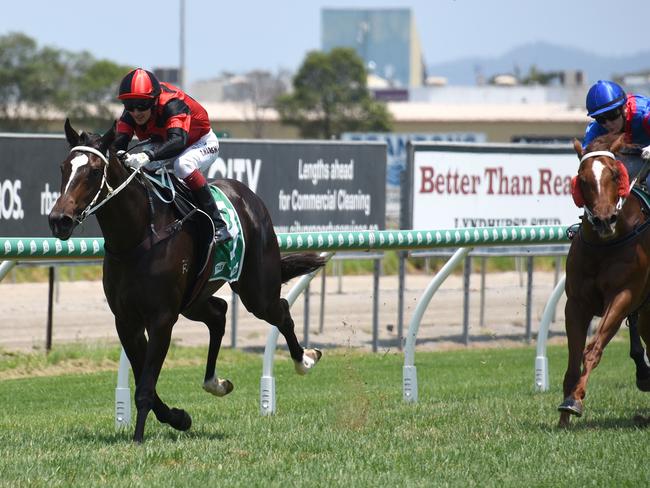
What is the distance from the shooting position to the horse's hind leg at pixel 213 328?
A: 8023mm

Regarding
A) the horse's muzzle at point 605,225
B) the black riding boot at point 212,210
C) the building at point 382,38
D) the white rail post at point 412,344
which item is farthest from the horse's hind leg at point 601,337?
the building at point 382,38

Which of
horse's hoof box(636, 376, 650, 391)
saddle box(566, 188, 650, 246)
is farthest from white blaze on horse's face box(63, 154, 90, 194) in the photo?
horse's hoof box(636, 376, 650, 391)

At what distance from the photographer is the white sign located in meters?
14.9

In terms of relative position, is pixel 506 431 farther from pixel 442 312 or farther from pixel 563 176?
pixel 442 312

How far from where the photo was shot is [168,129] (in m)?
7.32

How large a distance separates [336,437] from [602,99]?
8.12 ft

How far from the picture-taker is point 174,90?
7562 mm

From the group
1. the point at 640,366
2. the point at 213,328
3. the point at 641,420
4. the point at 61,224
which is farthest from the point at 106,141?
the point at 640,366

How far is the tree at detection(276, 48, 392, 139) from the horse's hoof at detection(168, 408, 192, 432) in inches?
1768

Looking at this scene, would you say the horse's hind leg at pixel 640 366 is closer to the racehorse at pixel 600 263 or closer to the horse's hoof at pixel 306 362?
the racehorse at pixel 600 263

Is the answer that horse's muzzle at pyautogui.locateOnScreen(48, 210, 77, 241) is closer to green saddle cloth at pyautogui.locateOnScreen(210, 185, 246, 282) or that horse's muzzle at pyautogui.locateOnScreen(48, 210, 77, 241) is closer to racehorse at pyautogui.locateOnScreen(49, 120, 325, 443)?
racehorse at pyautogui.locateOnScreen(49, 120, 325, 443)

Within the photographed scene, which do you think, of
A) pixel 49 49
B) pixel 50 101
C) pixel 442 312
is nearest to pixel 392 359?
pixel 442 312

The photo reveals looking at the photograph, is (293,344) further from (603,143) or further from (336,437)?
(603,143)

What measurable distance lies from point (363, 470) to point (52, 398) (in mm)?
4829
